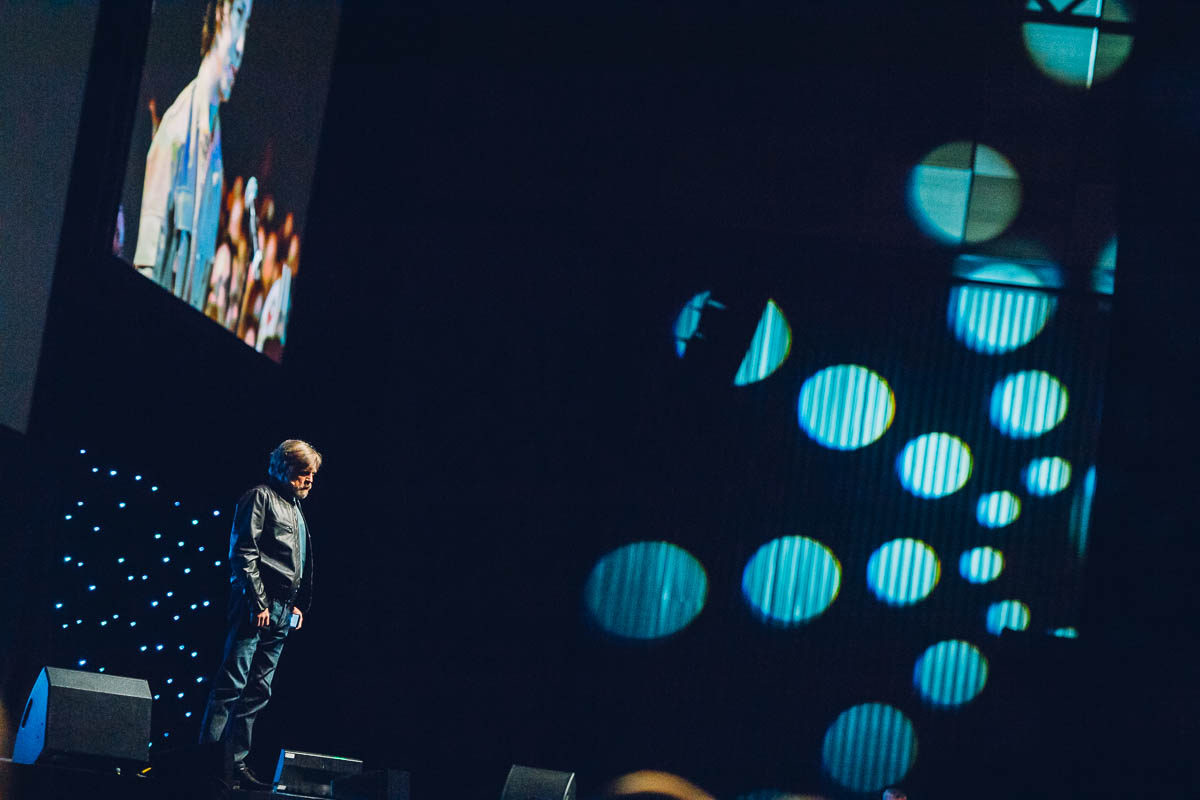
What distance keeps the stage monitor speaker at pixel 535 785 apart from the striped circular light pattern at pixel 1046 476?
10.9 ft

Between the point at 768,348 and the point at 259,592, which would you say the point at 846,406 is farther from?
the point at 259,592

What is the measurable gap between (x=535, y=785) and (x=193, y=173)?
227 cm

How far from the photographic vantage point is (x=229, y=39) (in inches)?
168

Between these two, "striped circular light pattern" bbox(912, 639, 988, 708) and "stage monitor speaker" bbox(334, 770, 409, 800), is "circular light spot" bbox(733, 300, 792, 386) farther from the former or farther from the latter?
"stage monitor speaker" bbox(334, 770, 409, 800)

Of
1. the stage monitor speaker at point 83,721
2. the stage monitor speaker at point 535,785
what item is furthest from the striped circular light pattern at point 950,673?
the stage monitor speaker at point 83,721

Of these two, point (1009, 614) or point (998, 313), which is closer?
point (1009, 614)

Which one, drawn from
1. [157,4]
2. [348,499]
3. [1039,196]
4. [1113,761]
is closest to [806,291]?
[1039,196]

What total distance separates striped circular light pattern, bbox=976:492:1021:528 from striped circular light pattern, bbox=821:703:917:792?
41.1 inches

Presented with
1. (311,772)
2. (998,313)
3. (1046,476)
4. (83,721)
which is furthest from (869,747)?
(83,721)

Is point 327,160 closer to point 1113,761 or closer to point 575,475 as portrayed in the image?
point 575,475

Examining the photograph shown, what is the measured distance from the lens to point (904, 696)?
601cm

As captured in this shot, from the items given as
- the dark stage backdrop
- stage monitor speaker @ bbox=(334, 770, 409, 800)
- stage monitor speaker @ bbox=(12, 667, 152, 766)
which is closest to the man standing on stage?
stage monitor speaker @ bbox=(334, 770, 409, 800)

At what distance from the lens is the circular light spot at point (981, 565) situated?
609 centimetres

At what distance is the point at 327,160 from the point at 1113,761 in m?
5.86
